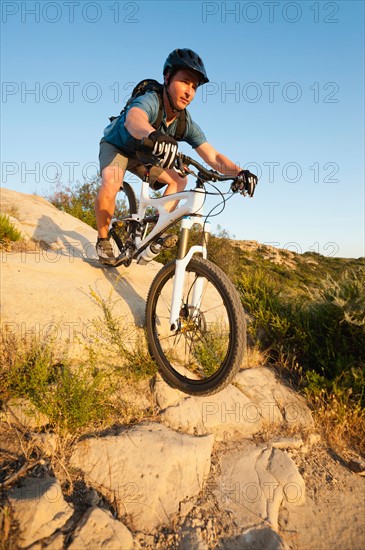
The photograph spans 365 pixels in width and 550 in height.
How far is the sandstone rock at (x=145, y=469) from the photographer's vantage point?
240 centimetres

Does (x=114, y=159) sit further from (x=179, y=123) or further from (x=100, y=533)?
(x=100, y=533)

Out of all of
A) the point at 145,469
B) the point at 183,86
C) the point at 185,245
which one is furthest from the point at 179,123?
the point at 145,469

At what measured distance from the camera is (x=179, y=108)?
13.0 feet

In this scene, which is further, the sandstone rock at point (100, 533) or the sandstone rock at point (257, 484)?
the sandstone rock at point (257, 484)

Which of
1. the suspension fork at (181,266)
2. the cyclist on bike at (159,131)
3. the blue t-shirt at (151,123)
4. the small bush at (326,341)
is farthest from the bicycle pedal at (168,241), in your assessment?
the small bush at (326,341)

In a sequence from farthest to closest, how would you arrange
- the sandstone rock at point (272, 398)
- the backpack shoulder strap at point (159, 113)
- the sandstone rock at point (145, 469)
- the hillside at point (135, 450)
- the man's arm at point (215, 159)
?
the man's arm at point (215, 159) < the backpack shoulder strap at point (159, 113) < the sandstone rock at point (272, 398) < the sandstone rock at point (145, 469) < the hillside at point (135, 450)

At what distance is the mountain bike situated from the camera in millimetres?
2996

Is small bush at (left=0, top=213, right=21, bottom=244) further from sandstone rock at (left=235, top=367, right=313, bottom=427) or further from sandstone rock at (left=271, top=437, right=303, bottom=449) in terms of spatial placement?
sandstone rock at (left=271, top=437, right=303, bottom=449)

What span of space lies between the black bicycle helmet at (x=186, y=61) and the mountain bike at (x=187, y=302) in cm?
111

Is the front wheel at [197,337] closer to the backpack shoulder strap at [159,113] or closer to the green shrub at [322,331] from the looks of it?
the green shrub at [322,331]

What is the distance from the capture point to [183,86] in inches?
147

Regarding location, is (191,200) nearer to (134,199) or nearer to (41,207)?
(134,199)

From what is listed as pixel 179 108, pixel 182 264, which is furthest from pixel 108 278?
pixel 179 108

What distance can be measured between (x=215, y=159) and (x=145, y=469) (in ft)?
11.7
